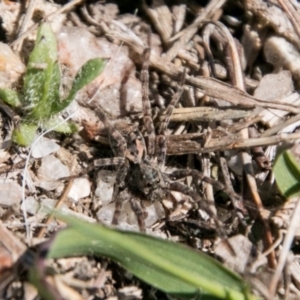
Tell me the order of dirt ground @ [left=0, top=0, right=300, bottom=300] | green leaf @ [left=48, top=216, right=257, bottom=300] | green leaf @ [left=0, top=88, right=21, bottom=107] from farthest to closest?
green leaf @ [left=0, top=88, right=21, bottom=107] → dirt ground @ [left=0, top=0, right=300, bottom=300] → green leaf @ [left=48, top=216, right=257, bottom=300]

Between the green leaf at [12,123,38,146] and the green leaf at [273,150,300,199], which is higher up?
the green leaf at [273,150,300,199]

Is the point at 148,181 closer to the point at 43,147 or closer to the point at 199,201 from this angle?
the point at 199,201

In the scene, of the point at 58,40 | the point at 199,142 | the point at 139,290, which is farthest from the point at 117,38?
the point at 139,290

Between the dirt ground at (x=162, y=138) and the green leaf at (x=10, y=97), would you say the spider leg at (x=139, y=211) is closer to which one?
the dirt ground at (x=162, y=138)

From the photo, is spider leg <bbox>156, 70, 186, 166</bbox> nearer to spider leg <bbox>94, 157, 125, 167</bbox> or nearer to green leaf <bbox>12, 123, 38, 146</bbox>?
spider leg <bbox>94, 157, 125, 167</bbox>

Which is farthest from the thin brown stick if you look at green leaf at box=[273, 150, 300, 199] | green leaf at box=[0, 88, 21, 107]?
green leaf at box=[273, 150, 300, 199]

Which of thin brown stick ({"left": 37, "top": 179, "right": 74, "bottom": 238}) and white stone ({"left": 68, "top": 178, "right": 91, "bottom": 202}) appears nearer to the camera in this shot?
thin brown stick ({"left": 37, "top": 179, "right": 74, "bottom": 238})

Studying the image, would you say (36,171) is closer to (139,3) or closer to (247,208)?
(247,208)
